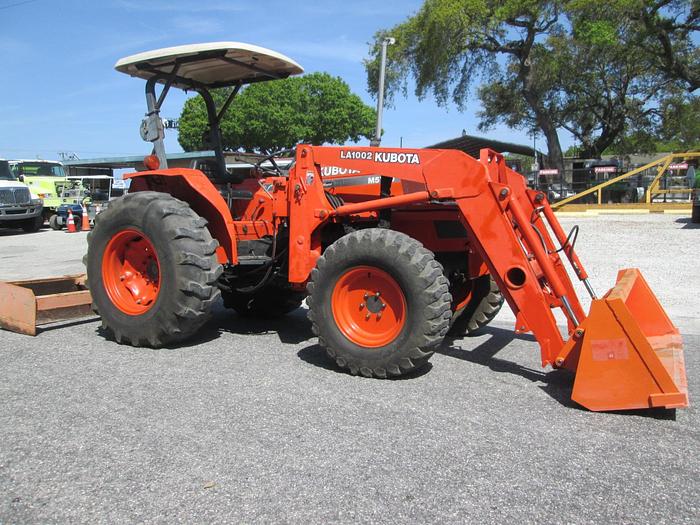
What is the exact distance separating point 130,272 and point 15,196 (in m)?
17.1

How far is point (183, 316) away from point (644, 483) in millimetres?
3580

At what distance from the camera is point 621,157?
39500 mm

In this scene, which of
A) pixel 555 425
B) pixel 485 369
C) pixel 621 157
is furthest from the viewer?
pixel 621 157

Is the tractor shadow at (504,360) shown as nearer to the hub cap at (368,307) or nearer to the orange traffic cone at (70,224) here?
the hub cap at (368,307)

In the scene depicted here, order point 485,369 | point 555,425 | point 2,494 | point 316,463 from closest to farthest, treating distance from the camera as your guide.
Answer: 1. point 2,494
2. point 316,463
3. point 555,425
4. point 485,369

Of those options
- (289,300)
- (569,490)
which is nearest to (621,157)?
(289,300)

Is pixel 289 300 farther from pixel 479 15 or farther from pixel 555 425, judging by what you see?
pixel 479 15

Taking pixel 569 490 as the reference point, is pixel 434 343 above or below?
above

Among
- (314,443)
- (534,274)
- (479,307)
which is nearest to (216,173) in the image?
(479,307)

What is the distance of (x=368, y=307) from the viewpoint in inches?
178

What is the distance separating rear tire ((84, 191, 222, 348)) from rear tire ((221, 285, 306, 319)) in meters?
1.14

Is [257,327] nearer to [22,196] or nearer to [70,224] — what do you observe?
[70,224]

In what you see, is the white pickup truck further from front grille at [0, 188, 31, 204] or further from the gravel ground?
the gravel ground

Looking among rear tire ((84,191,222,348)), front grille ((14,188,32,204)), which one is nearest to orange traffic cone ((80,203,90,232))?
front grille ((14,188,32,204))
